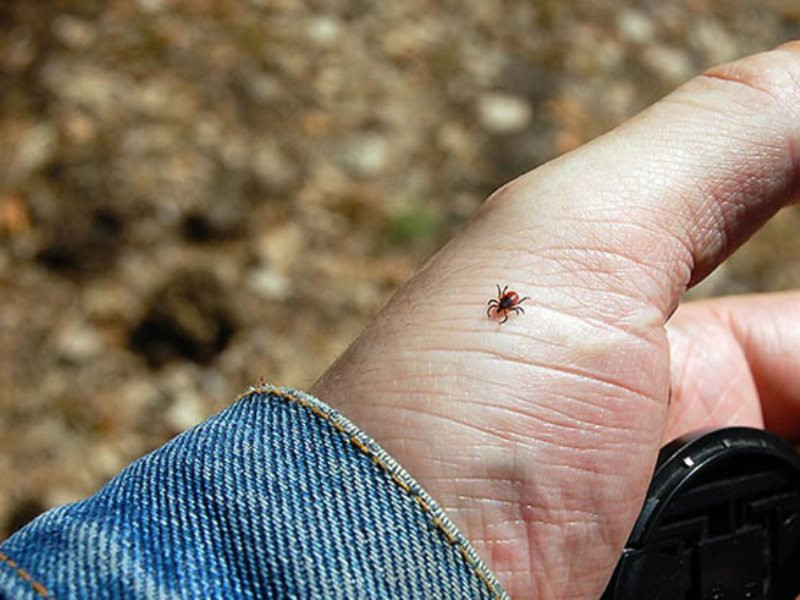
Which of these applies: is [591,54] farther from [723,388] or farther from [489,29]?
[723,388]

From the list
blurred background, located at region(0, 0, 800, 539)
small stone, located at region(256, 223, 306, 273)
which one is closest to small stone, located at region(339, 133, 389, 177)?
blurred background, located at region(0, 0, 800, 539)

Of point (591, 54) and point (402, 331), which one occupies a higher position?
point (591, 54)

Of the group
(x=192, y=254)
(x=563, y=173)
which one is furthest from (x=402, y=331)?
(x=192, y=254)

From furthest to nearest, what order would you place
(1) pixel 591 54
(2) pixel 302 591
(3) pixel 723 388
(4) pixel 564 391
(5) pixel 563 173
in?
(1) pixel 591 54
(3) pixel 723 388
(5) pixel 563 173
(4) pixel 564 391
(2) pixel 302 591

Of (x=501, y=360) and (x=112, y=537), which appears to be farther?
(x=501, y=360)

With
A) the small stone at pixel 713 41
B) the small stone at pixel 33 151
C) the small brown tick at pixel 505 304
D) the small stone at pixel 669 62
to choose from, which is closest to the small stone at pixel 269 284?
the small stone at pixel 33 151

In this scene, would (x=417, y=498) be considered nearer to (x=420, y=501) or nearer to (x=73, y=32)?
(x=420, y=501)

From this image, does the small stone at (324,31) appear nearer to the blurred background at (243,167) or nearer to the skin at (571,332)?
the blurred background at (243,167)

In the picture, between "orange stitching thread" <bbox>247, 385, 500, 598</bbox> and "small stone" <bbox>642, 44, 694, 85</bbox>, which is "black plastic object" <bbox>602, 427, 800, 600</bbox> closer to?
"orange stitching thread" <bbox>247, 385, 500, 598</bbox>
